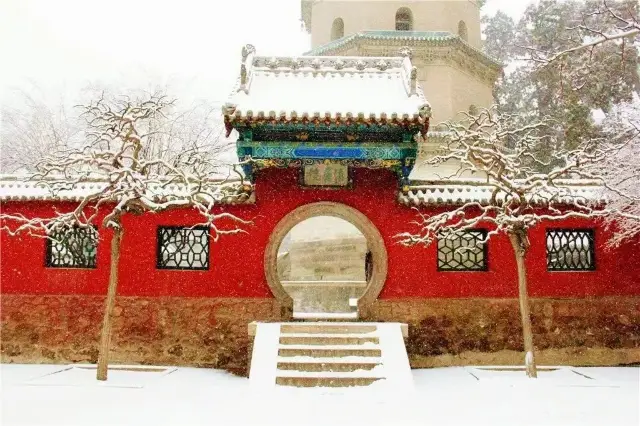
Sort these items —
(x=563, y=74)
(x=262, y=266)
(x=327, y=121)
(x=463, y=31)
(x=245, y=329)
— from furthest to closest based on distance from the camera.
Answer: (x=563, y=74)
(x=463, y=31)
(x=262, y=266)
(x=245, y=329)
(x=327, y=121)

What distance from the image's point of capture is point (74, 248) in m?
8.74

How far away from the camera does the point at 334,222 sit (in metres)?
16.4

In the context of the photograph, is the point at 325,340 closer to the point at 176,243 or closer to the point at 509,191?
the point at 176,243

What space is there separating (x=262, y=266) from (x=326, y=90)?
9.92ft

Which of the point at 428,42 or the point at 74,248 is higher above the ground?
the point at 428,42

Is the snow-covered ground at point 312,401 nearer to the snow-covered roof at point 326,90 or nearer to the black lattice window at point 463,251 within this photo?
the black lattice window at point 463,251

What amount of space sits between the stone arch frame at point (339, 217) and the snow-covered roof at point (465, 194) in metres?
0.75

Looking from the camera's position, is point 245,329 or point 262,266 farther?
point 262,266

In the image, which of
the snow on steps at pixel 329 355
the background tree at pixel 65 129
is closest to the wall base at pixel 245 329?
the snow on steps at pixel 329 355

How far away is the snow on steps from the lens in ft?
21.7

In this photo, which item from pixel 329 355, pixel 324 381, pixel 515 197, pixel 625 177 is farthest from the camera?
pixel 515 197

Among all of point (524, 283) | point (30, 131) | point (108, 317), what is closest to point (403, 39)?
point (524, 283)

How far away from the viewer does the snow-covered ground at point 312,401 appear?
18.1ft

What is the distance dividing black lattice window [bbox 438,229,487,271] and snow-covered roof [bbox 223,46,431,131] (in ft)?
8.13
